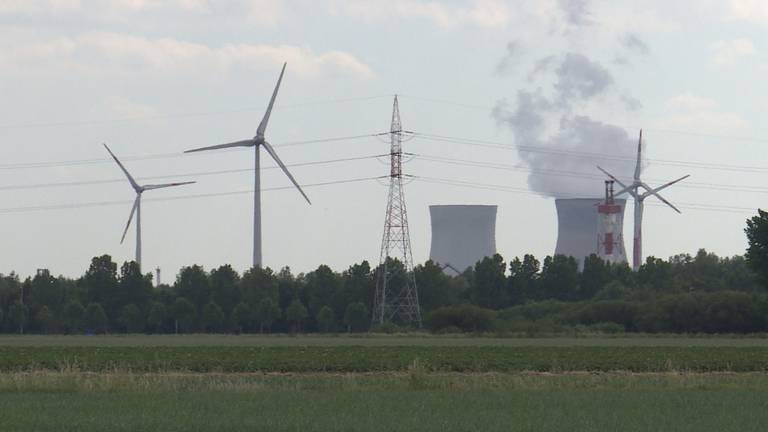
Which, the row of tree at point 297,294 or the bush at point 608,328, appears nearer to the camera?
the bush at point 608,328

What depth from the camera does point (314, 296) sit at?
151250 millimetres

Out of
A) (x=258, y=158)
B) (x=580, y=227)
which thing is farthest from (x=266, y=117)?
(x=580, y=227)

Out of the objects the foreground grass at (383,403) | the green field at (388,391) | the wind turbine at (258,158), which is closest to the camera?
the foreground grass at (383,403)

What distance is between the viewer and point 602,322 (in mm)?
128875

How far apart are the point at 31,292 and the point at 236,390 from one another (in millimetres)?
117866

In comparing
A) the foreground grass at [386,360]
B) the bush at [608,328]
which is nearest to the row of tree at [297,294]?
the bush at [608,328]

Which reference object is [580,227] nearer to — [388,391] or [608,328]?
[608,328]

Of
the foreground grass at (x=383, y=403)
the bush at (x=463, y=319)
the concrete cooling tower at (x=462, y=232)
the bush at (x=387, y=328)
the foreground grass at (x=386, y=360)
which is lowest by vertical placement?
the foreground grass at (x=383, y=403)

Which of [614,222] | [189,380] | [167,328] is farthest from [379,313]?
[189,380]

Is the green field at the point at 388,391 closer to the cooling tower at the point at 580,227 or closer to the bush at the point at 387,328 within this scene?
the bush at the point at 387,328

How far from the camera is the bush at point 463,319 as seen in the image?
130m

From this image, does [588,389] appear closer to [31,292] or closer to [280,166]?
[280,166]

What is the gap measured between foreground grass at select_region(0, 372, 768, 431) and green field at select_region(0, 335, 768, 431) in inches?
1.9

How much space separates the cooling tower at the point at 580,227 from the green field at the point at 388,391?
79.9 m
